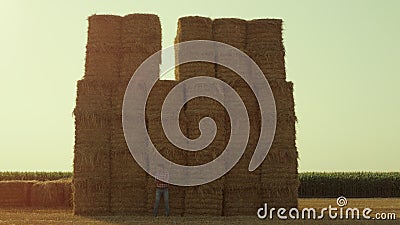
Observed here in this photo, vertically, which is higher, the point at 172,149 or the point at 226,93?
the point at 226,93

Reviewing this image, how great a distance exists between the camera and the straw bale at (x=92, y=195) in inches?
763

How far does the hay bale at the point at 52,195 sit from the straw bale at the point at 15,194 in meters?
0.30

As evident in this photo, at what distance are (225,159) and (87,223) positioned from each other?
455 centimetres

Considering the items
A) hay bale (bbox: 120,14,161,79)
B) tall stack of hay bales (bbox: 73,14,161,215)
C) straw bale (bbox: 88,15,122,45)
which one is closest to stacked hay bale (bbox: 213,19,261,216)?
hay bale (bbox: 120,14,161,79)

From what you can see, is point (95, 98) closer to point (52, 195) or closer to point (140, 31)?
point (140, 31)

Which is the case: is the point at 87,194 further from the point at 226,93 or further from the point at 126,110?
the point at 226,93

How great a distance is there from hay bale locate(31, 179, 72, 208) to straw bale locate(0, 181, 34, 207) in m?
0.30

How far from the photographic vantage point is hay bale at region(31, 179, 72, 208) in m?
25.8

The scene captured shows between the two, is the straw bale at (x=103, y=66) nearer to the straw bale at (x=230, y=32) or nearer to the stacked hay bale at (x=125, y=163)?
the stacked hay bale at (x=125, y=163)

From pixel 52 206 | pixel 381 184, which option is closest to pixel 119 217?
pixel 52 206

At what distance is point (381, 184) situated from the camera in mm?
40562

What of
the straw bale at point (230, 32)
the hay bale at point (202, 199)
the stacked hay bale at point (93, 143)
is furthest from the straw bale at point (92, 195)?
the straw bale at point (230, 32)

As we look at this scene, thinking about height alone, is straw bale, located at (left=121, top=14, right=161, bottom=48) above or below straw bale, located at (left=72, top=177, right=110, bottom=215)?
above

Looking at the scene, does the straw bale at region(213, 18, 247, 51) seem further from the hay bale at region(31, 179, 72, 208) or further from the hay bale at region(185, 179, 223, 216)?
the hay bale at region(31, 179, 72, 208)
